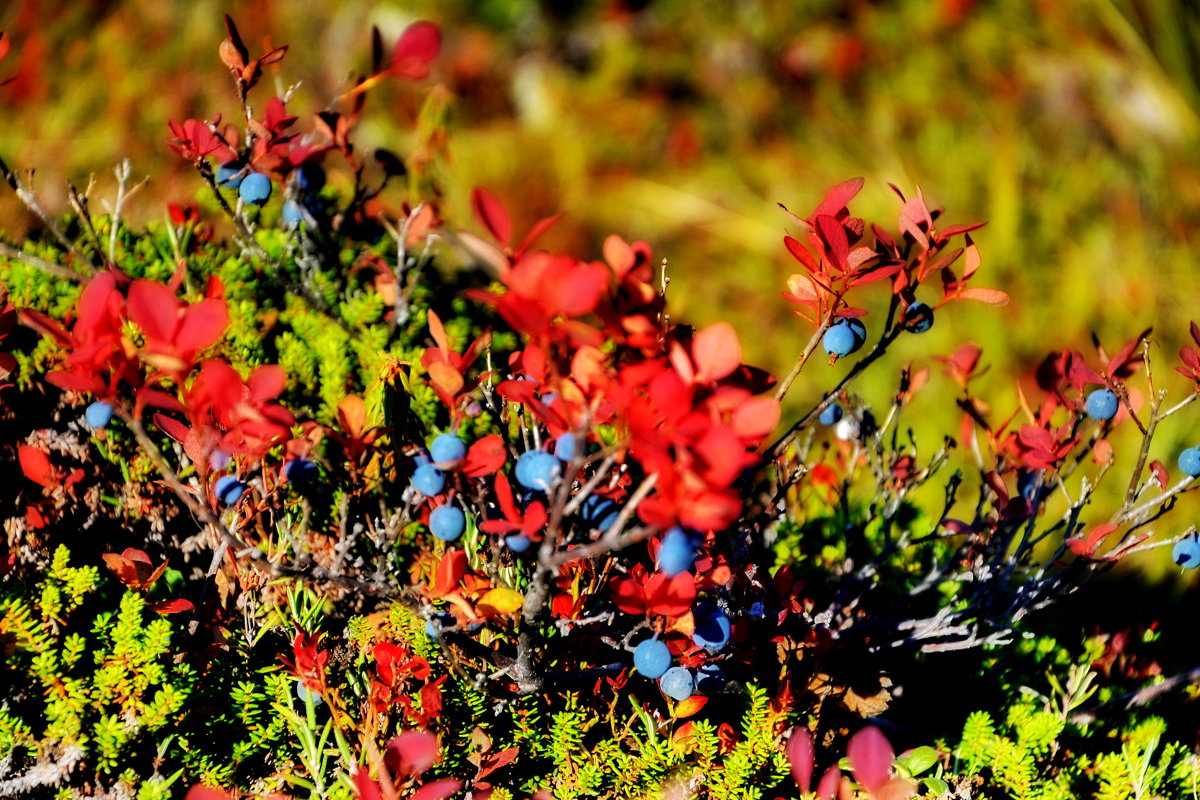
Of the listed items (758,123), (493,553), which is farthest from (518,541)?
(758,123)

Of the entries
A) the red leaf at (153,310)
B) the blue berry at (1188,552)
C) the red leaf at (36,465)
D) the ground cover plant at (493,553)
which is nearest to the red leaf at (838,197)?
the ground cover plant at (493,553)

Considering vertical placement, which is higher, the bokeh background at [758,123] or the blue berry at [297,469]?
the bokeh background at [758,123]

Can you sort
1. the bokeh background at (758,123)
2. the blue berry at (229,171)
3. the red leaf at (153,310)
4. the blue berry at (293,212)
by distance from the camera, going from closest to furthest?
the red leaf at (153,310) < the blue berry at (229,171) < the blue berry at (293,212) < the bokeh background at (758,123)

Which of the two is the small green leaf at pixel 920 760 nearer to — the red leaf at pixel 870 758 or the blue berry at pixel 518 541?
the red leaf at pixel 870 758

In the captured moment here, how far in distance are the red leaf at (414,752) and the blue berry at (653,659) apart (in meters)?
0.20

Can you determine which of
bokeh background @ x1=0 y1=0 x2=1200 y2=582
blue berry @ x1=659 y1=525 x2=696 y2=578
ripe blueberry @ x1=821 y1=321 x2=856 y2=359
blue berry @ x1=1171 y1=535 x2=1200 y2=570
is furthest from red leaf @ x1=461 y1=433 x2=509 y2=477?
bokeh background @ x1=0 y1=0 x2=1200 y2=582

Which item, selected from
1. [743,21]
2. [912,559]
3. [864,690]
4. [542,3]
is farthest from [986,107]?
[864,690]

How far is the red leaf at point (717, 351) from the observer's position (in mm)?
686

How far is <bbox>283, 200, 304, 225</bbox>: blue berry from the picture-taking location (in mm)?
1289

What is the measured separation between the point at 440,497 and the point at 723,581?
31cm

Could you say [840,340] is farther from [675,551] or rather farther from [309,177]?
[309,177]

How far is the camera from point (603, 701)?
3.35ft

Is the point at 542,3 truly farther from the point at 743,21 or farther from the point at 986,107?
the point at 986,107

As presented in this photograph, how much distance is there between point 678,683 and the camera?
0.88 meters
